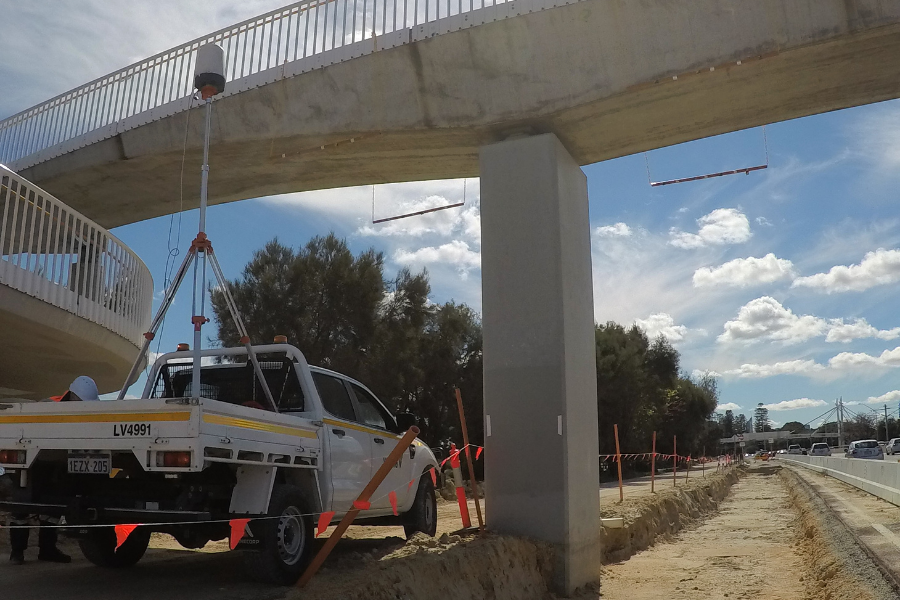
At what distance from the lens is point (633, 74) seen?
9711 mm

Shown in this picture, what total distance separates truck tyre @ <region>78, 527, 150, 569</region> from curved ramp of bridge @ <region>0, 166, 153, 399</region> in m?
4.43

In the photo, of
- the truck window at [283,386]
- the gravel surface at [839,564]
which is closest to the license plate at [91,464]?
the truck window at [283,386]

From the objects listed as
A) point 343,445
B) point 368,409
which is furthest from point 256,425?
point 368,409

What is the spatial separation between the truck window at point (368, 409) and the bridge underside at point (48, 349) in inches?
201

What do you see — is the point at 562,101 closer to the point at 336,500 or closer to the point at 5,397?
the point at 336,500

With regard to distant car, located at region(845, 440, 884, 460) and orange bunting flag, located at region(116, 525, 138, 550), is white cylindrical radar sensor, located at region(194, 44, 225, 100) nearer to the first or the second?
orange bunting flag, located at region(116, 525, 138, 550)

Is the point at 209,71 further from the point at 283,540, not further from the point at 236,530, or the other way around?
the point at 283,540

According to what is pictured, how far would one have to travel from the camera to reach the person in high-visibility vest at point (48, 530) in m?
6.59

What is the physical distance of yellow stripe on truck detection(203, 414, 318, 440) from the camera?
5.67m

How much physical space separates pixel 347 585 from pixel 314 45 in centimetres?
794

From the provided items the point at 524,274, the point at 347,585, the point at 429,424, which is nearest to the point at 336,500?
the point at 347,585

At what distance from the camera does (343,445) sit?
769cm

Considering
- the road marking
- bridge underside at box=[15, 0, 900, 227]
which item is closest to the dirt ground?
the road marking

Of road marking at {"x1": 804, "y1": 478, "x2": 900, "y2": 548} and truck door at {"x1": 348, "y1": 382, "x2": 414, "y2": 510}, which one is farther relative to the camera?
road marking at {"x1": 804, "y1": 478, "x2": 900, "y2": 548}
